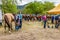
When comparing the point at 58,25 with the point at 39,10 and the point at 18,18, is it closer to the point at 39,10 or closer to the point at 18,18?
the point at 18,18

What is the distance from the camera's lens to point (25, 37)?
15695 millimetres

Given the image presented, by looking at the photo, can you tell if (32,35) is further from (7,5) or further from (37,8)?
(37,8)

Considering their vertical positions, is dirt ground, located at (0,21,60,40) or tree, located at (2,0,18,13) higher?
tree, located at (2,0,18,13)

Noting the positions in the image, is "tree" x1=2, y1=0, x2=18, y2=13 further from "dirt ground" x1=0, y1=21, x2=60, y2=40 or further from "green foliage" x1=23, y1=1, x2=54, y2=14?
"dirt ground" x1=0, y1=21, x2=60, y2=40

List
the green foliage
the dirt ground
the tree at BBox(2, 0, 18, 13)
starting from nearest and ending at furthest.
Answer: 1. the dirt ground
2. the tree at BBox(2, 0, 18, 13)
3. the green foliage

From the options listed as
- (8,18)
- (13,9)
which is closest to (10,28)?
(8,18)

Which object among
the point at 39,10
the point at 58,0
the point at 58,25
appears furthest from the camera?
the point at 58,0

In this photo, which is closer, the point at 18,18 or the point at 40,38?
the point at 40,38

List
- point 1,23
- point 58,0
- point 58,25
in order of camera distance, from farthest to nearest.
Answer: point 58,0
point 1,23
point 58,25

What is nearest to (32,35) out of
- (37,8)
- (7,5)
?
(7,5)

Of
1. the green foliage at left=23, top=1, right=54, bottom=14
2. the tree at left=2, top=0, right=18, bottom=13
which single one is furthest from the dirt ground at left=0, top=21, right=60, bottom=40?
the green foliage at left=23, top=1, right=54, bottom=14

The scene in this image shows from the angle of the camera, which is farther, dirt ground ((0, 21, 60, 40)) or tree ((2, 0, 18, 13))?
tree ((2, 0, 18, 13))

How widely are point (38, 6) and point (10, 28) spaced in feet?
167

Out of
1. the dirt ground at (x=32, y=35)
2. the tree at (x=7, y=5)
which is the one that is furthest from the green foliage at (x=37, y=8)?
the dirt ground at (x=32, y=35)
